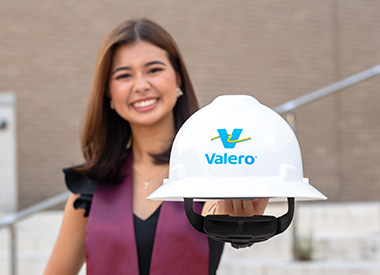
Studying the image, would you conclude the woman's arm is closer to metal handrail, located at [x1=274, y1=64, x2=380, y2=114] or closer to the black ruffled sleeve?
the black ruffled sleeve

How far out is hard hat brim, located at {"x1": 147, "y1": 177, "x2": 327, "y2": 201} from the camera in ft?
4.17

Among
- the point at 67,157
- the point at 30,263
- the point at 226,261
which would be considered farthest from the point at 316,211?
the point at 67,157

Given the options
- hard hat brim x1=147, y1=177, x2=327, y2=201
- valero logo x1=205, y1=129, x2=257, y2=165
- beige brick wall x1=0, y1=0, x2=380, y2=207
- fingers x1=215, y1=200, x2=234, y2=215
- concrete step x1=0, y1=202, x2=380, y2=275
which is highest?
valero logo x1=205, y1=129, x2=257, y2=165

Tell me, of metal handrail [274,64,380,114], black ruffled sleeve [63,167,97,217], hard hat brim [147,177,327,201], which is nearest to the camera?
hard hat brim [147,177,327,201]

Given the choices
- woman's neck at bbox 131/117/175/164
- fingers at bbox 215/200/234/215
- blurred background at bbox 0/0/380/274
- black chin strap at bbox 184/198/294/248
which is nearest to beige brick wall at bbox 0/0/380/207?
blurred background at bbox 0/0/380/274

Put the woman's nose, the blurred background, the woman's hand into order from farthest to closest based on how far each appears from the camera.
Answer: the blurred background
the woman's nose
the woman's hand

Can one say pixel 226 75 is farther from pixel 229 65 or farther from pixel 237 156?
pixel 237 156

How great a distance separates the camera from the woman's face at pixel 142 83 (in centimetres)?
202

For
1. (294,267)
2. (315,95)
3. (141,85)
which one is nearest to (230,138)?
(141,85)

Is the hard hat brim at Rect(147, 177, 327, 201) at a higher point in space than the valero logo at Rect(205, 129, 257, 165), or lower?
lower

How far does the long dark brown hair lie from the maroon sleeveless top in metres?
0.17

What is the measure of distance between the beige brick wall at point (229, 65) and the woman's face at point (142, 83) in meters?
4.90

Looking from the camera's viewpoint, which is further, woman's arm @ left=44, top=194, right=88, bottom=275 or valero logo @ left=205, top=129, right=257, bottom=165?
woman's arm @ left=44, top=194, right=88, bottom=275

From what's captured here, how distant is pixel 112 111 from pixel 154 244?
19.7 inches
